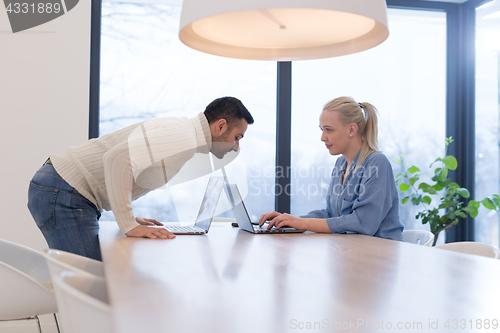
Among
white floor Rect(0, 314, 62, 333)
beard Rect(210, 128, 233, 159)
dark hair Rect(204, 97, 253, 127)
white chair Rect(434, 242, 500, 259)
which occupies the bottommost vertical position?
white floor Rect(0, 314, 62, 333)

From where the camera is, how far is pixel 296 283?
0.84 m

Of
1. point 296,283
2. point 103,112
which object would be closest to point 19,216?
point 103,112

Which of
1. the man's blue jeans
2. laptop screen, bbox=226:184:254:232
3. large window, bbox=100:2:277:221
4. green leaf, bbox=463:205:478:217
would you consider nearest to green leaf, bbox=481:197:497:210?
green leaf, bbox=463:205:478:217

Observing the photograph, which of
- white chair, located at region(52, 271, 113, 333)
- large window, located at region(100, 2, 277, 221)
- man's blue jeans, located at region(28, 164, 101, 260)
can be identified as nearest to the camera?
white chair, located at region(52, 271, 113, 333)

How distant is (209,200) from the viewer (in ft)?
5.87

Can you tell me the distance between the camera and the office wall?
3020 millimetres

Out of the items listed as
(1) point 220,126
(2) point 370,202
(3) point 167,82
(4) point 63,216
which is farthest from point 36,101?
(2) point 370,202

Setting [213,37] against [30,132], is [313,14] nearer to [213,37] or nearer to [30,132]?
[213,37]

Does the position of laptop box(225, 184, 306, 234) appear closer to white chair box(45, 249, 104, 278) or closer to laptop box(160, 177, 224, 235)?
laptop box(160, 177, 224, 235)

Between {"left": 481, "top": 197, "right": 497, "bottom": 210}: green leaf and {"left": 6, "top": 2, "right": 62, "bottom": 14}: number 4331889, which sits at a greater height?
{"left": 6, "top": 2, "right": 62, "bottom": 14}: number 4331889

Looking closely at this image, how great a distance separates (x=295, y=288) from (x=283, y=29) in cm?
90
